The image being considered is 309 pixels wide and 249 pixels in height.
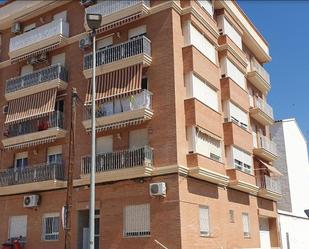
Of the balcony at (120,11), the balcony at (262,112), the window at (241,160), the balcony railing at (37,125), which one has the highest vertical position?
the balcony at (120,11)

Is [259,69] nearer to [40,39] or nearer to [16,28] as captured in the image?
[40,39]

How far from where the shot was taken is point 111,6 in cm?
2430

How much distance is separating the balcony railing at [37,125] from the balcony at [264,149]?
42.3 ft

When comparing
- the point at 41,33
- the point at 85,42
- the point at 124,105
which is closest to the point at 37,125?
the point at 85,42

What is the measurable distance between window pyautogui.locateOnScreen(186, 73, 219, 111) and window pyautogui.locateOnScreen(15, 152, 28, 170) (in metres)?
10.5

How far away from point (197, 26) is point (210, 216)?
10119 millimetres

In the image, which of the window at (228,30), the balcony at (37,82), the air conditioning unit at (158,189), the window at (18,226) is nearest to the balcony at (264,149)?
the window at (228,30)

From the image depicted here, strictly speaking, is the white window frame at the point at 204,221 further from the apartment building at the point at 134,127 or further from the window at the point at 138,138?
the window at the point at 138,138

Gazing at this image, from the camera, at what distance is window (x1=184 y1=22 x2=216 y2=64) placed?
928 inches

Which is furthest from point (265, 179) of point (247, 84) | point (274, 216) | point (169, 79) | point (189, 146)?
point (169, 79)

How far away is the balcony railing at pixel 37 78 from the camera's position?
25.3 metres

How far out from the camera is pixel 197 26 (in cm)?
2439

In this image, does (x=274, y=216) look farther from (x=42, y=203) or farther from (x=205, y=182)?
(x=42, y=203)

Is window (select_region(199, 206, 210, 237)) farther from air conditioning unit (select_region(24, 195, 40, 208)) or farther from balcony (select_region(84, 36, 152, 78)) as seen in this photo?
air conditioning unit (select_region(24, 195, 40, 208))
